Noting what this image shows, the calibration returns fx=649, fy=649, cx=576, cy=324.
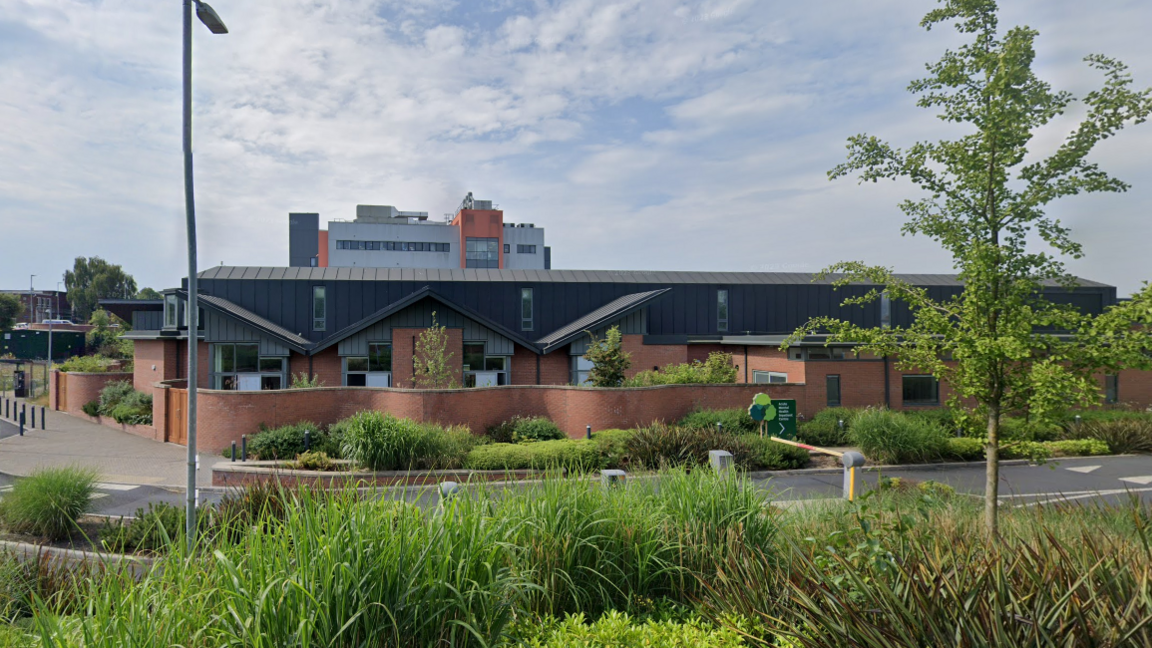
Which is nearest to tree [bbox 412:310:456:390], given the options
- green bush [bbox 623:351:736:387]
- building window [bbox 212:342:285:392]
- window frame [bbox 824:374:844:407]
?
building window [bbox 212:342:285:392]

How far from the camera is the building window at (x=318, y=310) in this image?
29.7 metres

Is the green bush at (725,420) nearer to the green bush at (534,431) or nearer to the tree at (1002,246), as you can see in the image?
the green bush at (534,431)

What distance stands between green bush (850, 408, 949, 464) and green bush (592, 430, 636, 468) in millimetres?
6479

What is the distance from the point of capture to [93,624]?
3443 mm

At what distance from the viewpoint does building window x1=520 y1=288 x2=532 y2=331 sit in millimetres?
31094

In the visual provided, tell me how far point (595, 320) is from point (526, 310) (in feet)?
15.6

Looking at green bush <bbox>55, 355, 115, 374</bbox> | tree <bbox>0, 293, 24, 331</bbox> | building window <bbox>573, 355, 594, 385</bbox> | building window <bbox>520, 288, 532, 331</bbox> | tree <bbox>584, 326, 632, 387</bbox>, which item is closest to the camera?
tree <bbox>584, 326, 632, 387</bbox>

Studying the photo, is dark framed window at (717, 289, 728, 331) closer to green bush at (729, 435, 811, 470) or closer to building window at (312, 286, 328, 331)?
green bush at (729, 435, 811, 470)

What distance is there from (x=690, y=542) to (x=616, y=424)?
14.6 m

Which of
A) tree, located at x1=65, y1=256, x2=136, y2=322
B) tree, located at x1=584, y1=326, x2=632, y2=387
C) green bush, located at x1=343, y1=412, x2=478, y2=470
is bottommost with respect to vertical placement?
green bush, located at x1=343, y1=412, x2=478, y2=470

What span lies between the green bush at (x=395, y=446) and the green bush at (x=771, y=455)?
726 cm

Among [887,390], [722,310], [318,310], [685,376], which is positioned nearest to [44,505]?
[685,376]

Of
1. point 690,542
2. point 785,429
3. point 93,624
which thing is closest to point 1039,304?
point 690,542

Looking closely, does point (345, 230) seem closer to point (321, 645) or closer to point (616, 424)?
point (616, 424)
